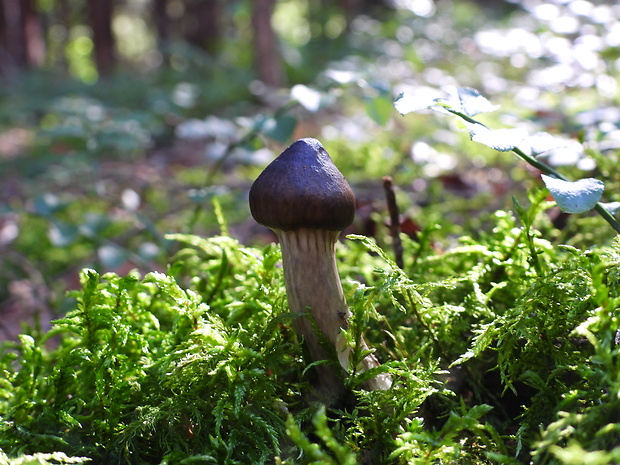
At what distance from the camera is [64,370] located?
127cm

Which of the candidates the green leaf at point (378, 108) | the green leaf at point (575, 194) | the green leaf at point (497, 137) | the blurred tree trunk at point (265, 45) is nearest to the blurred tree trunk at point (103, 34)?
the blurred tree trunk at point (265, 45)

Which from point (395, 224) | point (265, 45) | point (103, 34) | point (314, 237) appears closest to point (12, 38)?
point (103, 34)

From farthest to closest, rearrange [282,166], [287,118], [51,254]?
[51,254] < [287,118] < [282,166]

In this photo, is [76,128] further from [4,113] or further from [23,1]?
[23,1]

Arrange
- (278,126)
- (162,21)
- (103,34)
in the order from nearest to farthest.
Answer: (278,126) < (103,34) < (162,21)

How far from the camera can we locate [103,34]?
43.8 feet

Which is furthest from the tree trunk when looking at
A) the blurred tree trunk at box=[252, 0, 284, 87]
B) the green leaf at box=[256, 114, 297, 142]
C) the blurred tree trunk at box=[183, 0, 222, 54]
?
the green leaf at box=[256, 114, 297, 142]

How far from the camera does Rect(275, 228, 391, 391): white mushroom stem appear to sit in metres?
1.22

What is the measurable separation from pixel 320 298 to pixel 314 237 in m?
0.15

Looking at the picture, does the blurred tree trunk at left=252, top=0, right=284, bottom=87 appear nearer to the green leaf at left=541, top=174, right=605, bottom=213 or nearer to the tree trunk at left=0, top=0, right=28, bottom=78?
the green leaf at left=541, top=174, right=605, bottom=213

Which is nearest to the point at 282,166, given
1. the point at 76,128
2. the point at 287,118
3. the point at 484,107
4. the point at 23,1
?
the point at 484,107

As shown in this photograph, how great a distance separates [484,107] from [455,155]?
10.4 ft

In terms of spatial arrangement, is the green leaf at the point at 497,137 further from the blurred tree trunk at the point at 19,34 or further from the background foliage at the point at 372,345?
the blurred tree trunk at the point at 19,34

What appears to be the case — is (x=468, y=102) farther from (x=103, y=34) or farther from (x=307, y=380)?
(x=103, y=34)
